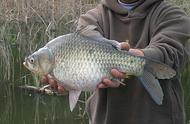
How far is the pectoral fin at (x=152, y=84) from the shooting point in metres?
2.27

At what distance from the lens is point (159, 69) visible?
2268 millimetres

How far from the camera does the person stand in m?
2.47

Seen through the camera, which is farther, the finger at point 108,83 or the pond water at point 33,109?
the pond water at point 33,109

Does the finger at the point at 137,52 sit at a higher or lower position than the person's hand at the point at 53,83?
higher


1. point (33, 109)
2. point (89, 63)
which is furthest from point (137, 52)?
point (33, 109)

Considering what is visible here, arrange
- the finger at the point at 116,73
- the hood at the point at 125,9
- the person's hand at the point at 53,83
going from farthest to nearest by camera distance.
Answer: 1. the hood at the point at 125,9
2. the person's hand at the point at 53,83
3. the finger at the point at 116,73

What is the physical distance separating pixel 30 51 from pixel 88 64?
198 inches

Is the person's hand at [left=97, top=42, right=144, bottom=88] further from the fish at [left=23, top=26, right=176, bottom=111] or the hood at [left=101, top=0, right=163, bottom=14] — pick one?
the hood at [left=101, top=0, right=163, bottom=14]

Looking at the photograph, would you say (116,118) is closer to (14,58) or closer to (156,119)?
(156,119)

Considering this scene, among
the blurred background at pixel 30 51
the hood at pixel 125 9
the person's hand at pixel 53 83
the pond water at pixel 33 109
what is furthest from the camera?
the blurred background at pixel 30 51

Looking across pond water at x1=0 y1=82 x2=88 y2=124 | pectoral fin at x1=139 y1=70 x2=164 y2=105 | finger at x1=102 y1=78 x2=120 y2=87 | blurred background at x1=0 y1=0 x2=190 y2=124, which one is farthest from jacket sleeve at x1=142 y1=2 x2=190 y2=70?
blurred background at x1=0 y1=0 x2=190 y2=124

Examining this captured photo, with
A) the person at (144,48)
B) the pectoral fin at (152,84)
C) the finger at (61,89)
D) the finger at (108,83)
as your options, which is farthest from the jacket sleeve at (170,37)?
the finger at (61,89)

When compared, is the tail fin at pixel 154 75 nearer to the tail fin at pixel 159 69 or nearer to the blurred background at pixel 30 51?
the tail fin at pixel 159 69

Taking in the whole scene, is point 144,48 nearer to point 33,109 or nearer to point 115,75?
point 115,75
